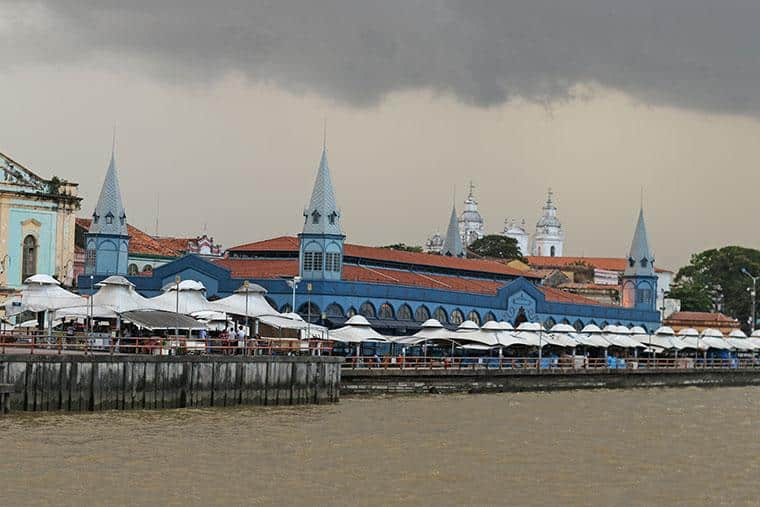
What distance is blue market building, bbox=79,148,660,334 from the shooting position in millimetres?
84062

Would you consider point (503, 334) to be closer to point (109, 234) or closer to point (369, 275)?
point (369, 275)

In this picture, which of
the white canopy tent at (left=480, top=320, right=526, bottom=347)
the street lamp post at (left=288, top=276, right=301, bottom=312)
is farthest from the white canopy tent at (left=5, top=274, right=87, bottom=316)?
the white canopy tent at (left=480, top=320, right=526, bottom=347)

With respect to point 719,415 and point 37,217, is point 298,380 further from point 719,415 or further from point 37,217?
point 37,217

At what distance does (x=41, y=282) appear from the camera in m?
59.5

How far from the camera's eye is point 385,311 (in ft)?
283

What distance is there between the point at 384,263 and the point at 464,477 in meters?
57.9

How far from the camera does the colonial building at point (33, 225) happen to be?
78375 millimetres

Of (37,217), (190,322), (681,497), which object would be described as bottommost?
(681,497)

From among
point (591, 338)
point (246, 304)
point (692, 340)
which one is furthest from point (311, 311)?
point (692, 340)

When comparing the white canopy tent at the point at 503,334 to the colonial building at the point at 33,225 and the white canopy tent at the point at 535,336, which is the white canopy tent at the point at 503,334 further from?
the colonial building at the point at 33,225

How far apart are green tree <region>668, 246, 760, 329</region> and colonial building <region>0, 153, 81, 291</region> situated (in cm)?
9763

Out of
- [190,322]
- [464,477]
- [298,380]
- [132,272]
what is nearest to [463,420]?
[298,380]

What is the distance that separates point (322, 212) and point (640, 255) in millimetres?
36133

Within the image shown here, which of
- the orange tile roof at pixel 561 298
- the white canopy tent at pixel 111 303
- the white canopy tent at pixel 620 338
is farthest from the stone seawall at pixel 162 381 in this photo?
the orange tile roof at pixel 561 298
